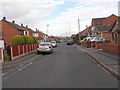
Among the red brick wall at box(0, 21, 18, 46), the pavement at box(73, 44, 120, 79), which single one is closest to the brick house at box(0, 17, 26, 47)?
the red brick wall at box(0, 21, 18, 46)

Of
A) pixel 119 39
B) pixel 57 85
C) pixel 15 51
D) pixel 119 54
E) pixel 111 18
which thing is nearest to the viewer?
pixel 57 85

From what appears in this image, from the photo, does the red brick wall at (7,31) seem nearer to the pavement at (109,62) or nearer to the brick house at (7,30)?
the brick house at (7,30)

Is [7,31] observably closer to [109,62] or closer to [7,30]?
[7,30]

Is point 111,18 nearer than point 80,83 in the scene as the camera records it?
No

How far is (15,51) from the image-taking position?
19.6m

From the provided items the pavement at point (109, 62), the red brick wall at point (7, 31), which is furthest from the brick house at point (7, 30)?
the pavement at point (109, 62)

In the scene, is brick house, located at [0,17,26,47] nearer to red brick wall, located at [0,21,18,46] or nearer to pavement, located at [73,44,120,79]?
red brick wall, located at [0,21,18,46]

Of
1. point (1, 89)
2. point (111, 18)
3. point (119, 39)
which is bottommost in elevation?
point (1, 89)

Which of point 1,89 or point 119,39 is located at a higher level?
point 119,39

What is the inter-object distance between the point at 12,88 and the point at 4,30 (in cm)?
5271

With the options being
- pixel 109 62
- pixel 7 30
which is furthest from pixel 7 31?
pixel 109 62

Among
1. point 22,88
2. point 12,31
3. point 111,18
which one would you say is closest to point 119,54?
point 22,88

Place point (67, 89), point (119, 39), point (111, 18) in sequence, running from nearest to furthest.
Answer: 1. point (67, 89)
2. point (119, 39)
3. point (111, 18)

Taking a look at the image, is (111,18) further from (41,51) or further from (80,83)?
(80,83)
